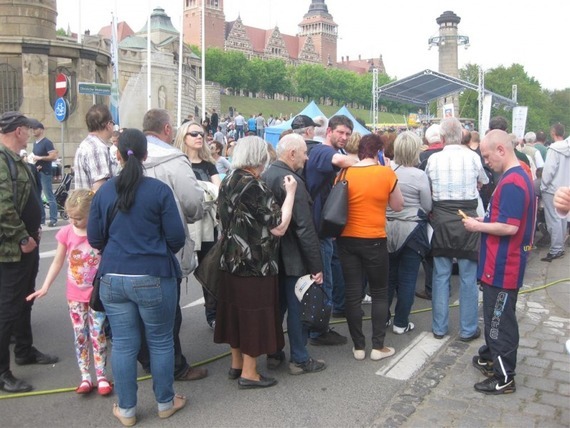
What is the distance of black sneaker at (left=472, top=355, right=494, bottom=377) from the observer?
4.38 m

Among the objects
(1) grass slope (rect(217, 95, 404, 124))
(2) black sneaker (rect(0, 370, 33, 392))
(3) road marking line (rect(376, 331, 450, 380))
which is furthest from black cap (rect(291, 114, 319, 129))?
(1) grass slope (rect(217, 95, 404, 124))

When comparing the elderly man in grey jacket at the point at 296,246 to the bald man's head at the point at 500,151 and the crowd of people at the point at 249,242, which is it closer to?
the crowd of people at the point at 249,242

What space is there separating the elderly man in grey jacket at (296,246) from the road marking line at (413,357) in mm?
635

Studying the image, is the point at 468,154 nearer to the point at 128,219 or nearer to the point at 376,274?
the point at 376,274

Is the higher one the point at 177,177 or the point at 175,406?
the point at 177,177

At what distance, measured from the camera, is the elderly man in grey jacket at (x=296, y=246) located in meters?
4.31

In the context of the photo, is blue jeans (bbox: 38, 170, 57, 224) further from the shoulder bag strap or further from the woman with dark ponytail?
the woman with dark ponytail

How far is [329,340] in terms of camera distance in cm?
524

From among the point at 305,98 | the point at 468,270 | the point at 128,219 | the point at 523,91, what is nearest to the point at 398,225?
the point at 468,270

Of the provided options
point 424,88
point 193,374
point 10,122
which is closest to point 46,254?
point 10,122

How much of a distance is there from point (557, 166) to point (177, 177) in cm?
681

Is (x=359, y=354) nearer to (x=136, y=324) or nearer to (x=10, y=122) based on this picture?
(x=136, y=324)

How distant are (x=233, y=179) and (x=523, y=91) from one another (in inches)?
3394

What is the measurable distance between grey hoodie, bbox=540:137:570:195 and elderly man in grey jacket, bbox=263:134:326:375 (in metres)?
5.71
